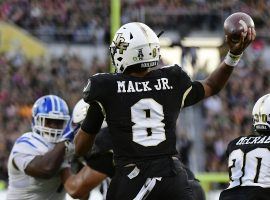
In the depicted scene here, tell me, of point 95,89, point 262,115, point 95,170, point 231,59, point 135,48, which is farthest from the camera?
point 95,170

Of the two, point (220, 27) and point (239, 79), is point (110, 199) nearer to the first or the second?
point (220, 27)

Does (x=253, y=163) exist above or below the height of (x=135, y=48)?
below

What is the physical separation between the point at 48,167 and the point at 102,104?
136 centimetres

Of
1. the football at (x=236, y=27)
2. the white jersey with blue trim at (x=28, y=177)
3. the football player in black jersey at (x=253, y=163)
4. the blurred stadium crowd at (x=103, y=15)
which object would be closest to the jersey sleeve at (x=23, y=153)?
the white jersey with blue trim at (x=28, y=177)

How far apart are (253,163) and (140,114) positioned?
1.24m

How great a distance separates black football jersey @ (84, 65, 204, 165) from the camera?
447 cm

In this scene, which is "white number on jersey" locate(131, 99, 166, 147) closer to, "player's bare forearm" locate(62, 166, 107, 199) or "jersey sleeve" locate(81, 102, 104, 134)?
"jersey sleeve" locate(81, 102, 104, 134)

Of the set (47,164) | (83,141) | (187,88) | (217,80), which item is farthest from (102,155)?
(187,88)

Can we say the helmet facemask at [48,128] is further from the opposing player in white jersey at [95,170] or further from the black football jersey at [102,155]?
the black football jersey at [102,155]

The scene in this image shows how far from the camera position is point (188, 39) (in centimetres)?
1329

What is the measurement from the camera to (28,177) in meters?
5.91

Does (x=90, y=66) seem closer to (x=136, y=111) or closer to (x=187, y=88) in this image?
(x=187, y=88)

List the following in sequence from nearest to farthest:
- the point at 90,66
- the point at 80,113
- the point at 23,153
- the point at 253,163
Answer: the point at 253,163
the point at 23,153
the point at 80,113
the point at 90,66

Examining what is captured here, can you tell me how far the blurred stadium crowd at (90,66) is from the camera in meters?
12.9
